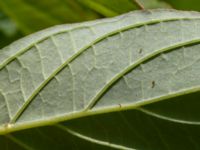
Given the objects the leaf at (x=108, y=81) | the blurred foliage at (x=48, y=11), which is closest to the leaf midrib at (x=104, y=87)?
the leaf at (x=108, y=81)

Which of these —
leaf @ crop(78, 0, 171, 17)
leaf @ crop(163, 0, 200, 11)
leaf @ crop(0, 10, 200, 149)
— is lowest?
leaf @ crop(0, 10, 200, 149)

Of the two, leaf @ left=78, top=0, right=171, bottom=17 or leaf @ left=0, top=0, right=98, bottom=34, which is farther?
leaf @ left=0, top=0, right=98, bottom=34

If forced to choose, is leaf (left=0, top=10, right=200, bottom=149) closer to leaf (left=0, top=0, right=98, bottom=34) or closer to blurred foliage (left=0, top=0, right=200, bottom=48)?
blurred foliage (left=0, top=0, right=200, bottom=48)

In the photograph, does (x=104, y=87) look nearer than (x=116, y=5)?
Yes

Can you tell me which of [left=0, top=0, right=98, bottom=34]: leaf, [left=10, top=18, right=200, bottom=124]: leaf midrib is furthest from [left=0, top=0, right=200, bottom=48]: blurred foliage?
[left=10, top=18, right=200, bottom=124]: leaf midrib

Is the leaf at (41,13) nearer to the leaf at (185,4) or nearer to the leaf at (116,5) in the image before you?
the leaf at (116,5)

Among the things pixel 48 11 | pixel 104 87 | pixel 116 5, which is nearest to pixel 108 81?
pixel 104 87

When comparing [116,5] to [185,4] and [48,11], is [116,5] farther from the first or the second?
[48,11]

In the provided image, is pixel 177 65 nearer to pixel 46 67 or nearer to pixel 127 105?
pixel 127 105

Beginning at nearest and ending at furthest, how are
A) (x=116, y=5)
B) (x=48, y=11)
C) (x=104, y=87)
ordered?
(x=104, y=87), (x=116, y=5), (x=48, y=11)
